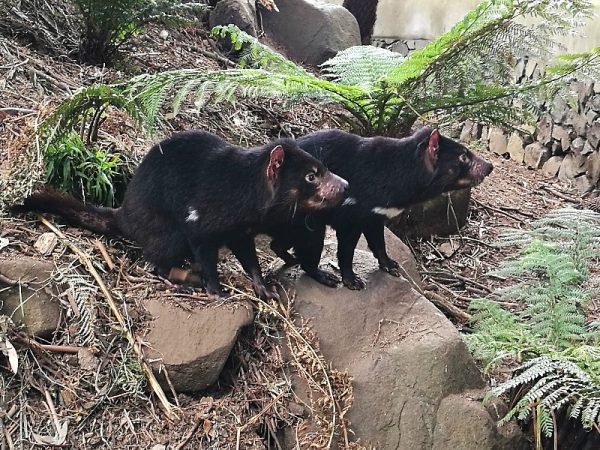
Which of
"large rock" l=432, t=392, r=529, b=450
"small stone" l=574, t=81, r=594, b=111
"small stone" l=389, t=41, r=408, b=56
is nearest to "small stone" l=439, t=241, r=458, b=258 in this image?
"large rock" l=432, t=392, r=529, b=450

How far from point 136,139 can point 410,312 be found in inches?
86.2

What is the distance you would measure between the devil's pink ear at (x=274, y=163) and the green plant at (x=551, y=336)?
4.33ft

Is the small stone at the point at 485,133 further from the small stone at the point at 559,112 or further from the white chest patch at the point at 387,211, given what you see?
the white chest patch at the point at 387,211

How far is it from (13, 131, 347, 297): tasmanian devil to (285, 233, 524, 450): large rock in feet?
1.27

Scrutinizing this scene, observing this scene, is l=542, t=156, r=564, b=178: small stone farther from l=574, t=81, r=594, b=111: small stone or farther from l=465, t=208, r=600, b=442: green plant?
l=465, t=208, r=600, b=442: green plant

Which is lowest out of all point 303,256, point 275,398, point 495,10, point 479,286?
point 479,286

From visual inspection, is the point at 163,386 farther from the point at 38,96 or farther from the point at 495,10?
the point at 495,10

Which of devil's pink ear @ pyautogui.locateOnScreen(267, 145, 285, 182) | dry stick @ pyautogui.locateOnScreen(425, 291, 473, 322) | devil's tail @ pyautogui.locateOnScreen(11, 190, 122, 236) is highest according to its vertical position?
devil's pink ear @ pyautogui.locateOnScreen(267, 145, 285, 182)

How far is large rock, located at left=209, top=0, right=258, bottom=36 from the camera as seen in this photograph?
764 centimetres

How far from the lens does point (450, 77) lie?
531 cm

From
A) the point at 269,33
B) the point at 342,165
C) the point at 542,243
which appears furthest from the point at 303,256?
the point at 269,33

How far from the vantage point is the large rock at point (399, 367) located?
3.64 meters

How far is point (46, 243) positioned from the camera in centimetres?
385

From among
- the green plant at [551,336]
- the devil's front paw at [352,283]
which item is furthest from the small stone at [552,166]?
the devil's front paw at [352,283]
